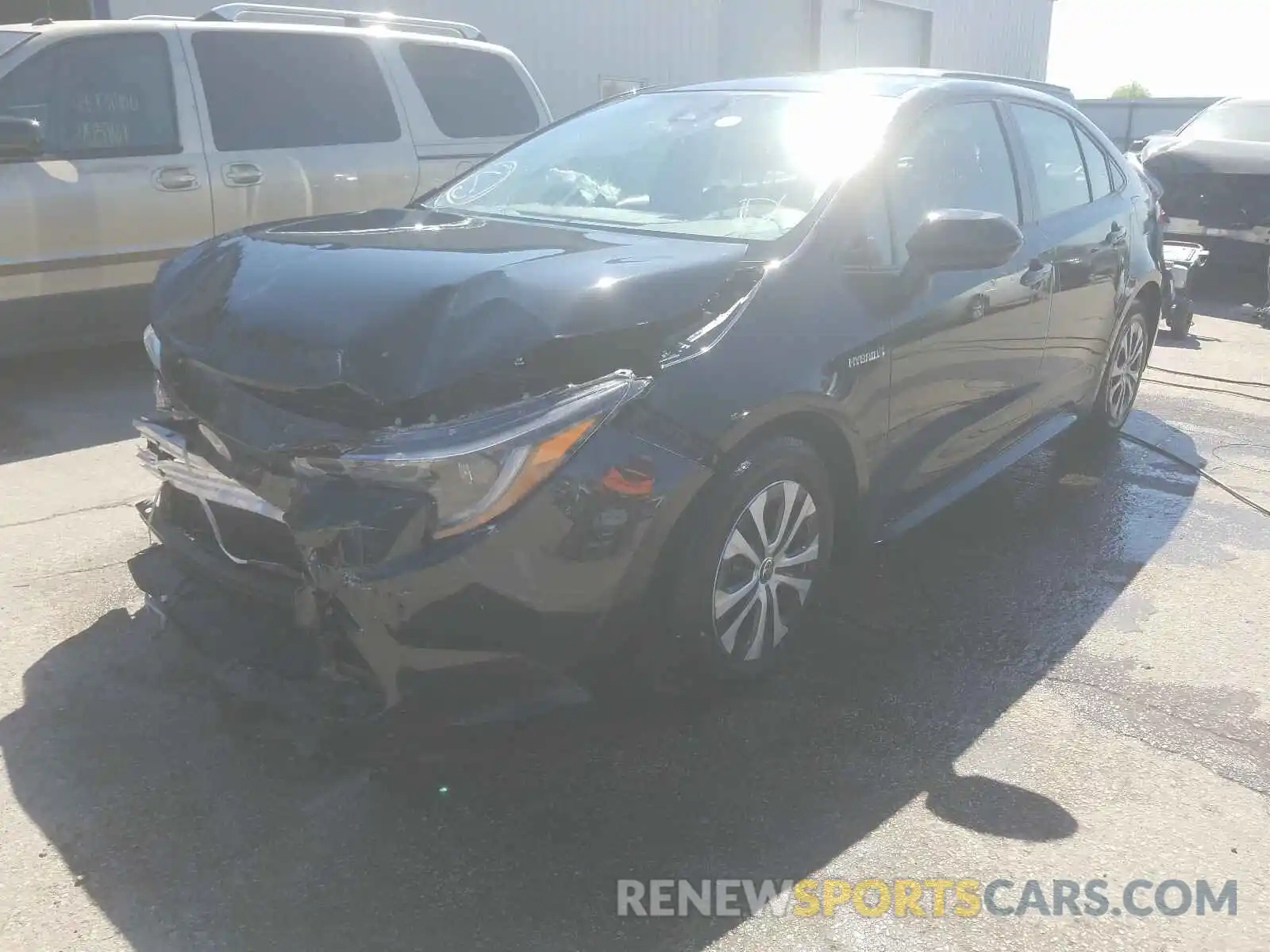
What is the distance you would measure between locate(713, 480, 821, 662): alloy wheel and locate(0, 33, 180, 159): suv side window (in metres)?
4.49

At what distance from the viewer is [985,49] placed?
23.4m

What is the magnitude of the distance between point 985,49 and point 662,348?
23.6m

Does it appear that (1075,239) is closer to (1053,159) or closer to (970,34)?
(1053,159)

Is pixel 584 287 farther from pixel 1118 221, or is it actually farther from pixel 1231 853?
pixel 1118 221

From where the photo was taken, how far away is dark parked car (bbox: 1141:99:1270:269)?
10.2m

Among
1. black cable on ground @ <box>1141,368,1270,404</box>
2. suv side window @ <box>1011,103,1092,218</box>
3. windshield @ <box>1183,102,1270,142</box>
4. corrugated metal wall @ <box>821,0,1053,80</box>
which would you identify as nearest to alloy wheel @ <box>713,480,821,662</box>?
suv side window @ <box>1011,103,1092,218</box>

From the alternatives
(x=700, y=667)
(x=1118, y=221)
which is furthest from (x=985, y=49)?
(x=700, y=667)

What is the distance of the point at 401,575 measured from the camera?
2328 millimetres

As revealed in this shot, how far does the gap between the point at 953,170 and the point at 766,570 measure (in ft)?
5.54

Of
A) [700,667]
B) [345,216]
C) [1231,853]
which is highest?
[345,216]

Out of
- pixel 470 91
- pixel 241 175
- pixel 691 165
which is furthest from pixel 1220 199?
pixel 241 175

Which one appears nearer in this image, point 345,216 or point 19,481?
point 345,216

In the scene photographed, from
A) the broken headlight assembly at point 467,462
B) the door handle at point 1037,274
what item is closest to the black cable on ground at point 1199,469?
the door handle at point 1037,274

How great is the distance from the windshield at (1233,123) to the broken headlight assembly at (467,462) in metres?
11.2
